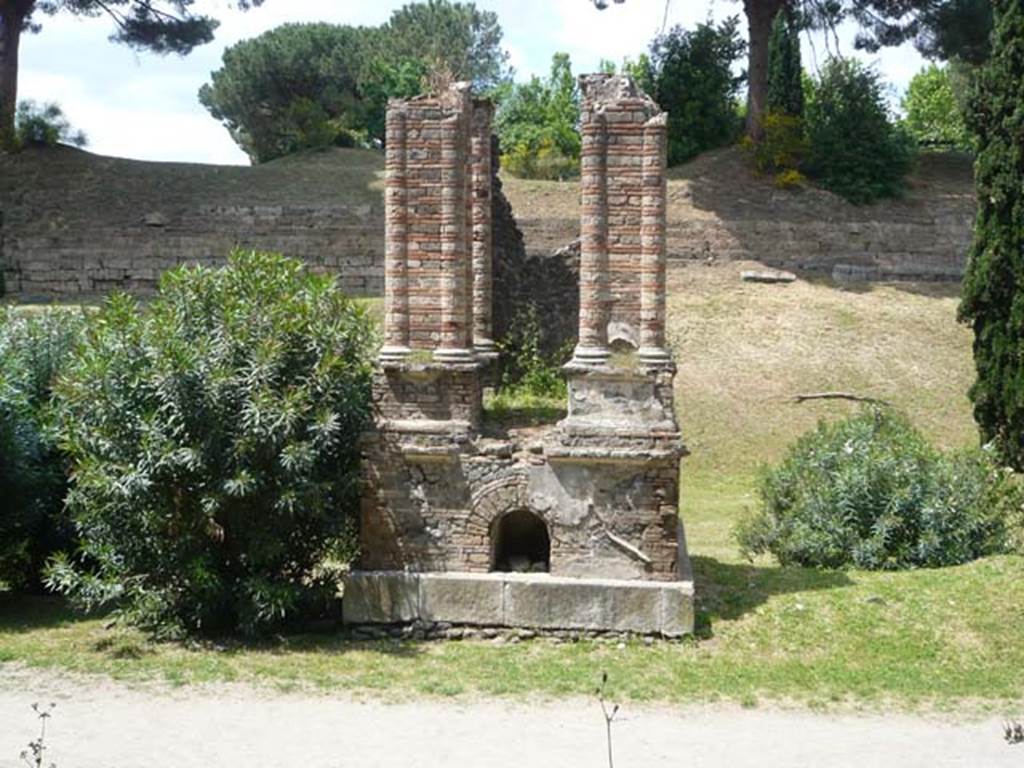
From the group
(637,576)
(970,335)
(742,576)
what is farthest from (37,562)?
(970,335)

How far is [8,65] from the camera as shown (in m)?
31.5

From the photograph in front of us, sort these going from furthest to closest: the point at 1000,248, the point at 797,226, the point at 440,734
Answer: the point at 797,226 → the point at 1000,248 → the point at 440,734

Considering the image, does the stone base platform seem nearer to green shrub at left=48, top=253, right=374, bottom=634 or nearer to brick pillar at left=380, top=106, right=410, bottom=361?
green shrub at left=48, top=253, right=374, bottom=634

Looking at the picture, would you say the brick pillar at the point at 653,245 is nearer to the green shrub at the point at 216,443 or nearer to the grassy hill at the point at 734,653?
the grassy hill at the point at 734,653

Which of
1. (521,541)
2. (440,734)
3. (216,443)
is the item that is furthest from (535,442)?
(440,734)

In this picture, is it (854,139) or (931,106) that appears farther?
(931,106)

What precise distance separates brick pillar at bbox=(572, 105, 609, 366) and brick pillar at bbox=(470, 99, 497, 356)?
81.6 inches

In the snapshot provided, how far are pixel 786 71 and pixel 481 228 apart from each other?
23.5m

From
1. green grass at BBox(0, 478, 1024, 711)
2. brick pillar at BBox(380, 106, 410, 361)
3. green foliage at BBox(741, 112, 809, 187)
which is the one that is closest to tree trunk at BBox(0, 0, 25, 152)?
green foliage at BBox(741, 112, 809, 187)

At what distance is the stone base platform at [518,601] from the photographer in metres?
9.62

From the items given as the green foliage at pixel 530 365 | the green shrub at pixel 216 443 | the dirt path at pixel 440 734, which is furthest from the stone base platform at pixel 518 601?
the green foliage at pixel 530 365

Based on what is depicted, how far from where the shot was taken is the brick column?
32.5 ft

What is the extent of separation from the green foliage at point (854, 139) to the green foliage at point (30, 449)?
2333 cm

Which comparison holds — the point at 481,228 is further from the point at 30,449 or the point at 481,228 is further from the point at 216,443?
the point at 30,449
